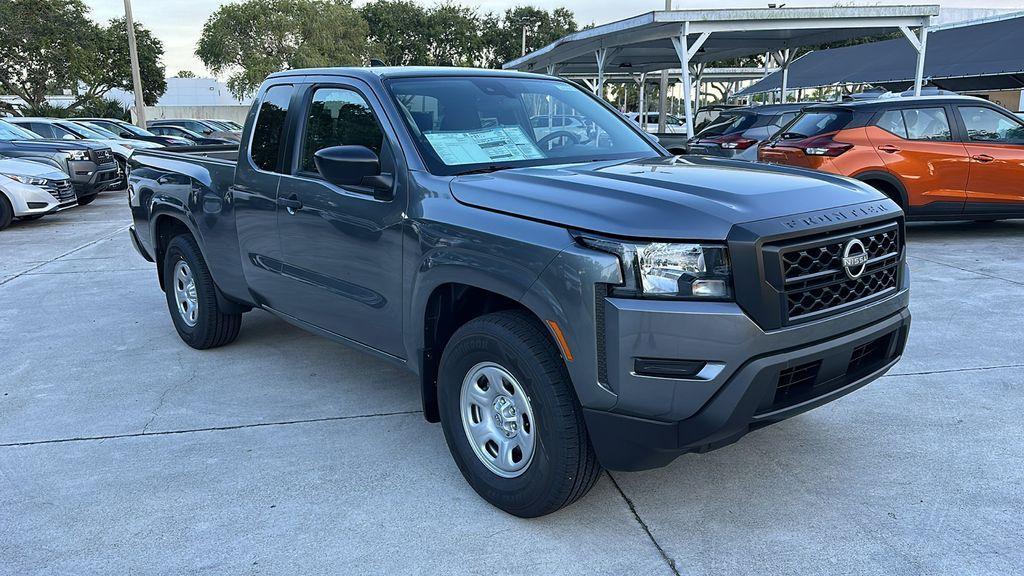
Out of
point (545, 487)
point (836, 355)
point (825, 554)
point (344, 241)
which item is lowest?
point (825, 554)

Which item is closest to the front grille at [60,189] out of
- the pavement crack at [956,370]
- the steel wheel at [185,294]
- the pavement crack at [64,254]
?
the pavement crack at [64,254]

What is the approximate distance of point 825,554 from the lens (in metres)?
2.92

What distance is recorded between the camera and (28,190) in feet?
39.3

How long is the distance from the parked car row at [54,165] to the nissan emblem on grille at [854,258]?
7.18 m

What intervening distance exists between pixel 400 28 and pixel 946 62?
40848 millimetres

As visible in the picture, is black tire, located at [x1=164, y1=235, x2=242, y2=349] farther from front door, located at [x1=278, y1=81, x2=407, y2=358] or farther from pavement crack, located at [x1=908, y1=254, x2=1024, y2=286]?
pavement crack, located at [x1=908, y1=254, x2=1024, y2=286]

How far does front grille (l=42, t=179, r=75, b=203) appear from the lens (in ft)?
40.1

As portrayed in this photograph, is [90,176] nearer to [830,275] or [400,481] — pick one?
[400,481]

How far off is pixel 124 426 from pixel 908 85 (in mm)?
30330

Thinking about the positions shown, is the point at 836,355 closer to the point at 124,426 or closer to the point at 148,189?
the point at 124,426

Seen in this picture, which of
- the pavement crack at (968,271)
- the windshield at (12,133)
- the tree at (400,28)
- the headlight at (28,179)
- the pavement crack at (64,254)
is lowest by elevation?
the pavement crack at (968,271)

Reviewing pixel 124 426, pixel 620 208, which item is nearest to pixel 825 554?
pixel 620 208

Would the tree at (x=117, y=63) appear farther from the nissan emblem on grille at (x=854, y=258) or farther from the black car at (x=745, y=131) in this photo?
the nissan emblem on grille at (x=854, y=258)

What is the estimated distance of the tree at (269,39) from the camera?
43125 mm
